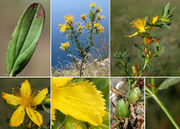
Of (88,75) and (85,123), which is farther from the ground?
(88,75)

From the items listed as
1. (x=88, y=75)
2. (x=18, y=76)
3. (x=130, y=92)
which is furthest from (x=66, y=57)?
(x=130, y=92)

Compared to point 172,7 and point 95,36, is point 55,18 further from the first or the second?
point 172,7

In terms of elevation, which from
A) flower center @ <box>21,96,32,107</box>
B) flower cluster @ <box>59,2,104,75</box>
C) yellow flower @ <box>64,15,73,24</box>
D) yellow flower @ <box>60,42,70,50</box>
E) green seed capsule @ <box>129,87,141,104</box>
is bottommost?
flower center @ <box>21,96,32,107</box>

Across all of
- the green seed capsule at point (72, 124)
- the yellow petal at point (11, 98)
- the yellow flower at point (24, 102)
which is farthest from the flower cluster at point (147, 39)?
the yellow petal at point (11, 98)

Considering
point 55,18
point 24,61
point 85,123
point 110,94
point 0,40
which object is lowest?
point 85,123

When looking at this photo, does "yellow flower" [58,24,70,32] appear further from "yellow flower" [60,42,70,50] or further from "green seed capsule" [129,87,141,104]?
"green seed capsule" [129,87,141,104]

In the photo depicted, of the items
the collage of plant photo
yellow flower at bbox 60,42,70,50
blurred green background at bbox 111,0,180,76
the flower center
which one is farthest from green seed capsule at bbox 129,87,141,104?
the flower center
